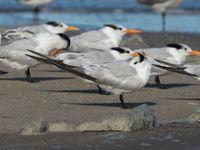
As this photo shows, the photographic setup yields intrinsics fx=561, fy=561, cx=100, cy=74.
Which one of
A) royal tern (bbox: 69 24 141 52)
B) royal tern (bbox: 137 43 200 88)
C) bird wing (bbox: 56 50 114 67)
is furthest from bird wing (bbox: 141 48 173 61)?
royal tern (bbox: 69 24 141 52)

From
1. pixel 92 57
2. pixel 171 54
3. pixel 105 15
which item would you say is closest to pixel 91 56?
pixel 92 57

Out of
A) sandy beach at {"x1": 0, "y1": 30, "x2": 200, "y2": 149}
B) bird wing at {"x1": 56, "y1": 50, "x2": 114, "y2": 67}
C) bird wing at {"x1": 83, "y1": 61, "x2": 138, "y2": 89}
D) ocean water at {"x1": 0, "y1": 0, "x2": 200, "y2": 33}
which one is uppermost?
bird wing at {"x1": 83, "y1": 61, "x2": 138, "y2": 89}

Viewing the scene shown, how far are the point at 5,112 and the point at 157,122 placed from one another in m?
1.38

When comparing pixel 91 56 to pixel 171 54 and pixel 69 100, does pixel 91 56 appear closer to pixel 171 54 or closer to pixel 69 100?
pixel 69 100

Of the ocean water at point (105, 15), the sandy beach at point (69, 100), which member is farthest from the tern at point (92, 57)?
the ocean water at point (105, 15)

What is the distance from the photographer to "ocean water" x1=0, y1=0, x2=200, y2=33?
14812 mm

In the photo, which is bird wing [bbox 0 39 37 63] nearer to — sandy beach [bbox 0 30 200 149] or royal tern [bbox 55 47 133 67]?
sandy beach [bbox 0 30 200 149]

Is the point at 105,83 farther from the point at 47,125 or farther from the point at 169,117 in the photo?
the point at 47,125

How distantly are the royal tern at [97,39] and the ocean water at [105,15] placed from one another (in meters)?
4.55

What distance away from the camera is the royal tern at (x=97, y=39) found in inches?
333

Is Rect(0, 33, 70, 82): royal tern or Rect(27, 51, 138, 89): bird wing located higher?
Rect(27, 51, 138, 89): bird wing

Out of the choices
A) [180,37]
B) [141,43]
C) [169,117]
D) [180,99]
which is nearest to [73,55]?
[180,99]

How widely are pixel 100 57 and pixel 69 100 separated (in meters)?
0.90

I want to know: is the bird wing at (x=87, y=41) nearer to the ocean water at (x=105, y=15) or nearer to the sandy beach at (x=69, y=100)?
the sandy beach at (x=69, y=100)
